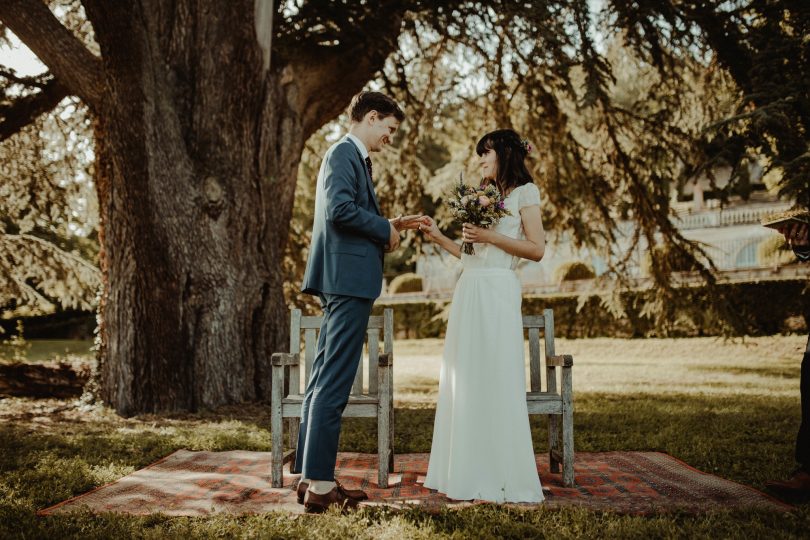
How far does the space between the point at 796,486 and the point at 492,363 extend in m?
1.78

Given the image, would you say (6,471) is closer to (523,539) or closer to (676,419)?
(523,539)

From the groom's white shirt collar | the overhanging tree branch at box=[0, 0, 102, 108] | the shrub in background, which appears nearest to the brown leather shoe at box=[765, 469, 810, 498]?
the groom's white shirt collar

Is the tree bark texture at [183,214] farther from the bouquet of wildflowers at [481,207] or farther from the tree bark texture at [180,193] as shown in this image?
the bouquet of wildflowers at [481,207]

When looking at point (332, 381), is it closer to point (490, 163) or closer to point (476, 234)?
point (476, 234)

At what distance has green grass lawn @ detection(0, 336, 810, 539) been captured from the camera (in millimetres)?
3150

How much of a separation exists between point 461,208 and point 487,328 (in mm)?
727

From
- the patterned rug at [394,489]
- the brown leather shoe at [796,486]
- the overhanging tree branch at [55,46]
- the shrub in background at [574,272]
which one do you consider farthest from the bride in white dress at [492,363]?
the shrub in background at [574,272]

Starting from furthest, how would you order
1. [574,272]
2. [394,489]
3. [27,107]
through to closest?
1. [574,272]
2. [27,107]
3. [394,489]

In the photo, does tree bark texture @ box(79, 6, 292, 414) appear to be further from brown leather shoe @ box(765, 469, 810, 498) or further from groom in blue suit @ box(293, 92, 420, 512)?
brown leather shoe @ box(765, 469, 810, 498)

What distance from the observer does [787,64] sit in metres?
5.28

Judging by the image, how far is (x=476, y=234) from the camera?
12.8ft

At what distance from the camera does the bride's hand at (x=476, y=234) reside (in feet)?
12.8

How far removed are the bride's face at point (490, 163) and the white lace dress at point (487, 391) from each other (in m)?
0.20

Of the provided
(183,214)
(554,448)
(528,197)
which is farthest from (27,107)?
(554,448)
